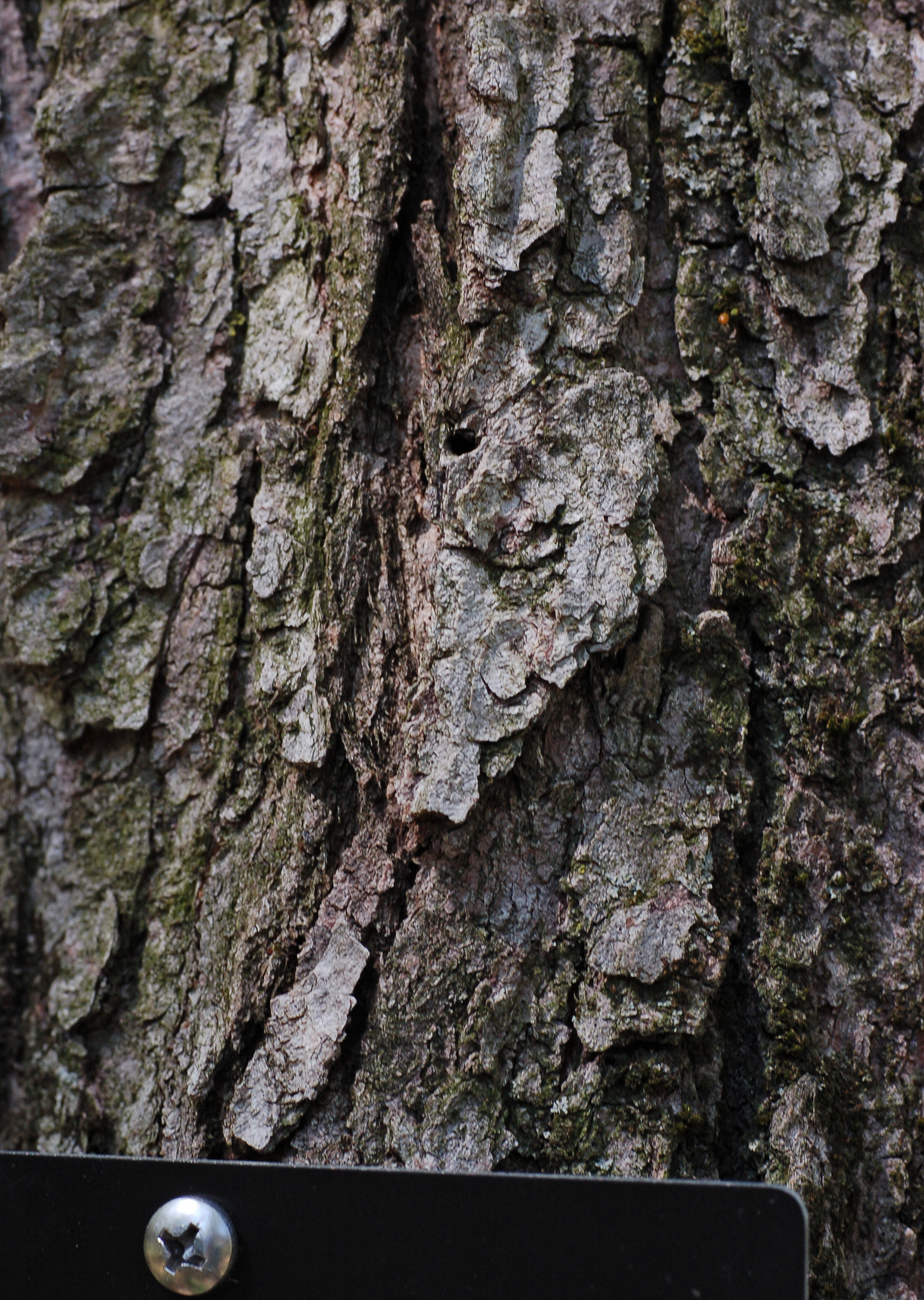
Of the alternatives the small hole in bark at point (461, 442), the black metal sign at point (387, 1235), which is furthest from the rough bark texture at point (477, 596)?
the black metal sign at point (387, 1235)

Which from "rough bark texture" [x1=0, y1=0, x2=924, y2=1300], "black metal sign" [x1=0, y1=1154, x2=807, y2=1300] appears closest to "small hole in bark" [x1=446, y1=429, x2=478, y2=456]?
"rough bark texture" [x1=0, y1=0, x2=924, y2=1300]

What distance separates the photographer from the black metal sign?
694 mm

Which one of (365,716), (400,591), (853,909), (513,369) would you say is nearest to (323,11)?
(513,369)

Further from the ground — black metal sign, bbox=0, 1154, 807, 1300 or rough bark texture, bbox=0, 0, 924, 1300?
rough bark texture, bbox=0, 0, 924, 1300

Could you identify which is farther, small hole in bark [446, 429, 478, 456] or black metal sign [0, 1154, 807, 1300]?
small hole in bark [446, 429, 478, 456]

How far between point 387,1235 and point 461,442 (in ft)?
2.23

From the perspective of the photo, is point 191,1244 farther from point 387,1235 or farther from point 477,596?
point 477,596

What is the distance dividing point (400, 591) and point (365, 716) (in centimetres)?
13

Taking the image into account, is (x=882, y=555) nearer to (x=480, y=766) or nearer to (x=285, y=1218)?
(x=480, y=766)

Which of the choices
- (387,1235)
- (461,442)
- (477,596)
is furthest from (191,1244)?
(461,442)

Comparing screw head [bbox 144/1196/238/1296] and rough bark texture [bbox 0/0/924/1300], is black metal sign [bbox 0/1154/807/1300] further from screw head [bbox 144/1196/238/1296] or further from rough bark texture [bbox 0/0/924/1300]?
rough bark texture [bbox 0/0/924/1300]

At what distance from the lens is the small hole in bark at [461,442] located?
933 millimetres

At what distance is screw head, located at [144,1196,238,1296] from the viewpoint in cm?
74

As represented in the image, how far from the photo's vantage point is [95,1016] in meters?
1.03
